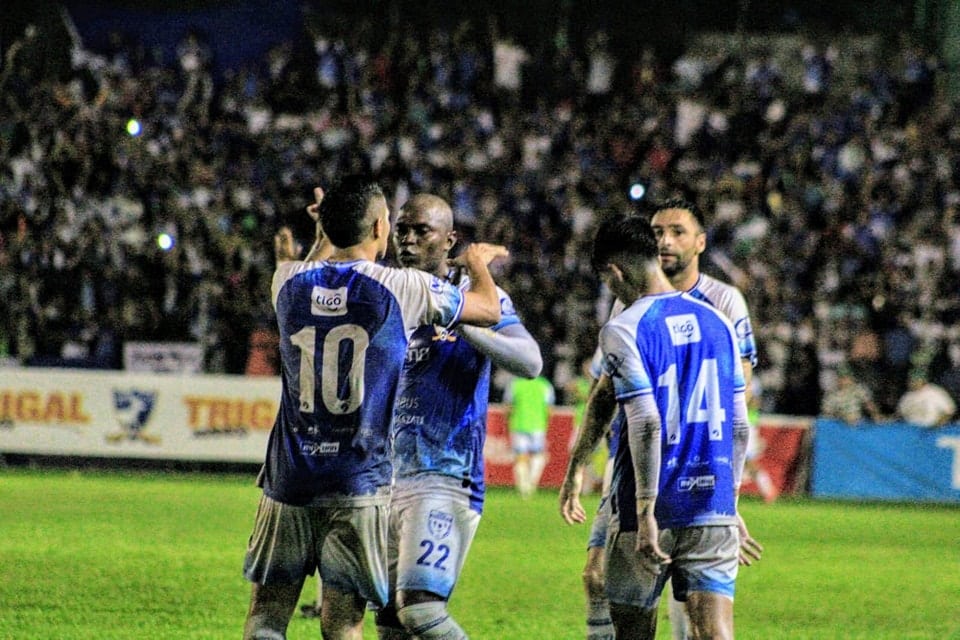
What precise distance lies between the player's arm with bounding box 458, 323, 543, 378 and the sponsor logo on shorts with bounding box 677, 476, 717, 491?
0.85 m

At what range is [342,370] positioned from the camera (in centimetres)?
586

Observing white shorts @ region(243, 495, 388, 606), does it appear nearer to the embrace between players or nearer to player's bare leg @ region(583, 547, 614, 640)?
the embrace between players

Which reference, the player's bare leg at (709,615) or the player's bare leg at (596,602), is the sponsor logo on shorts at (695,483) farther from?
the player's bare leg at (596,602)

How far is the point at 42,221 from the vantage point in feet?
80.8

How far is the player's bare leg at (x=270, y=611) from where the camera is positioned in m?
5.85

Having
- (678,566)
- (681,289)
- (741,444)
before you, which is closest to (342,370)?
(678,566)

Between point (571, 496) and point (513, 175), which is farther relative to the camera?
point (513, 175)

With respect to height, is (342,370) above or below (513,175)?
below

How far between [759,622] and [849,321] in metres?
14.9

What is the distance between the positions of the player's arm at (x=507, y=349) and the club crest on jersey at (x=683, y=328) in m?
0.67

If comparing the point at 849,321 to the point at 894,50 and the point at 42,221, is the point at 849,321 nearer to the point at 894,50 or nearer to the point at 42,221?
the point at 894,50

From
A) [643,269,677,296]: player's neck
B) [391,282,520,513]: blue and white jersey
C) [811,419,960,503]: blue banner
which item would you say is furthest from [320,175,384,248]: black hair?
[811,419,960,503]: blue banner

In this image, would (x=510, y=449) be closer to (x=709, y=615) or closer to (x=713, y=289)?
(x=713, y=289)

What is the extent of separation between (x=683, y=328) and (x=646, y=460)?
22.5 inches
